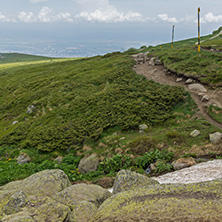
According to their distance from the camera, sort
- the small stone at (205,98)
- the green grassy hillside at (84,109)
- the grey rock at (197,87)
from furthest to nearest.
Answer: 1. the grey rock at (197,87)
2. the green grassy hillside at (84,109)
3. the small stone at (205,98)

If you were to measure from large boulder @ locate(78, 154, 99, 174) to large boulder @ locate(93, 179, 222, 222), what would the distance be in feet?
43.4

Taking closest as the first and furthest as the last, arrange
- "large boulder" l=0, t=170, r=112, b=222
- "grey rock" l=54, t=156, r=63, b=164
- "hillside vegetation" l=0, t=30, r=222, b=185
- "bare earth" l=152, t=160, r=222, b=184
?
1. "large boulder" l=0, t=170, r=112, b=222
2. "bare earth" l=152, t=160, r=222, b=184
3. "hillside vegetation" l=0, t=30, r=222, b=185
4. "grey rock" l=54, t=156, r=63, b=164

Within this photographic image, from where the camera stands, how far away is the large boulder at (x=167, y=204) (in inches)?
259

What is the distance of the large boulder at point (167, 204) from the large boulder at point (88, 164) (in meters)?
13.2

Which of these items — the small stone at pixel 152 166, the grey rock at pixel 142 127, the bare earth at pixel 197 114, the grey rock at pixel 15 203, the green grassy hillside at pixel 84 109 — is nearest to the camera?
the grey rock at pixel 15 203

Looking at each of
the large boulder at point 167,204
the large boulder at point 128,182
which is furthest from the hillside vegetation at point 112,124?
the large boulder at point 167,204

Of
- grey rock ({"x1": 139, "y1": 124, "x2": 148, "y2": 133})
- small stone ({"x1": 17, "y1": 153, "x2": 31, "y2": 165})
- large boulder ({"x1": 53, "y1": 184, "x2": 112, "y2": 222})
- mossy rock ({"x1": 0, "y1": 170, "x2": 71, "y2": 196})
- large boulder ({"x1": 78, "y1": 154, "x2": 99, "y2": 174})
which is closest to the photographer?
large boulder ({"x1": 53, "y1": 184, "x2": 112, "y2": 222})

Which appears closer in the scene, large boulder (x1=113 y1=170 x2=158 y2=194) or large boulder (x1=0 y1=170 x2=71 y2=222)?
large boulder (x1=0 y1=170 x2=71 y2=222)

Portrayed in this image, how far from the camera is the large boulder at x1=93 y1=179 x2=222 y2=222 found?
657 centimetres

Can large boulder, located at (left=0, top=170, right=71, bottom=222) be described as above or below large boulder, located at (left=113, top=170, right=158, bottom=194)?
below

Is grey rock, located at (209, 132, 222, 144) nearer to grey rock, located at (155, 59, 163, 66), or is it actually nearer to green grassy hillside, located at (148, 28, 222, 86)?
green grassy hillside, located at (148, 28, 222, 86)

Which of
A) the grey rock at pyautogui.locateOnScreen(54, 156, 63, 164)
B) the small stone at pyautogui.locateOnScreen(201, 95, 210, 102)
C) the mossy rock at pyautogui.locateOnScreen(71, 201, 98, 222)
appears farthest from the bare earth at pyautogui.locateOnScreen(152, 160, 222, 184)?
the grey rock at pyautogui.locateOnScreen(54, 156, 63, 164)

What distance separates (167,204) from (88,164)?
1542 centimetres

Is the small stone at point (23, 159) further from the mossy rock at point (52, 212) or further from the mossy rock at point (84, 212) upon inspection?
the mossy rock at point (84, 212)
